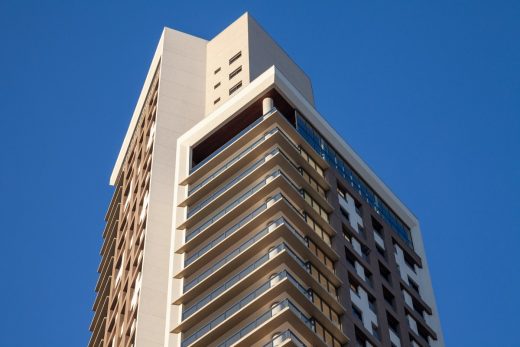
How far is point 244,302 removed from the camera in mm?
70375

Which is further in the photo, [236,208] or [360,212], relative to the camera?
[360,212]

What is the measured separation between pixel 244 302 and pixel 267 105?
1797 centimetres

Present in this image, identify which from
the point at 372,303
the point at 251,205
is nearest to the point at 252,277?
the point at 251,205

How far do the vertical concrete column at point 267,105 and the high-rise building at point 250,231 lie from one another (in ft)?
0.52

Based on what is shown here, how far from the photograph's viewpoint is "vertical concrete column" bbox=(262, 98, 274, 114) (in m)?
83.5

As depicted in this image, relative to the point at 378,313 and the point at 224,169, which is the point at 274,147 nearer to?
the point at 224,169

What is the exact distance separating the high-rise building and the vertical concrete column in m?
0.16

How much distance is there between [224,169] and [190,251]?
6088 millimetres

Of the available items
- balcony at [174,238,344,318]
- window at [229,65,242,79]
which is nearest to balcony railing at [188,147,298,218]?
balcony at [174,238,344,318]

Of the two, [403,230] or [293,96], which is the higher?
[293,96]

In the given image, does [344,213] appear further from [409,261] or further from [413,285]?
[409,261]

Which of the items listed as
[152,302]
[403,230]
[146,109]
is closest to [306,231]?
[152,302]

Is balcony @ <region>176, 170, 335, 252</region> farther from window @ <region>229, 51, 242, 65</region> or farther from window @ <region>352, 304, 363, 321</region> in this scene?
window @ <region>229, 51, 242, 65</region>

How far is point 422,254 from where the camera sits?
89938 millimetres
